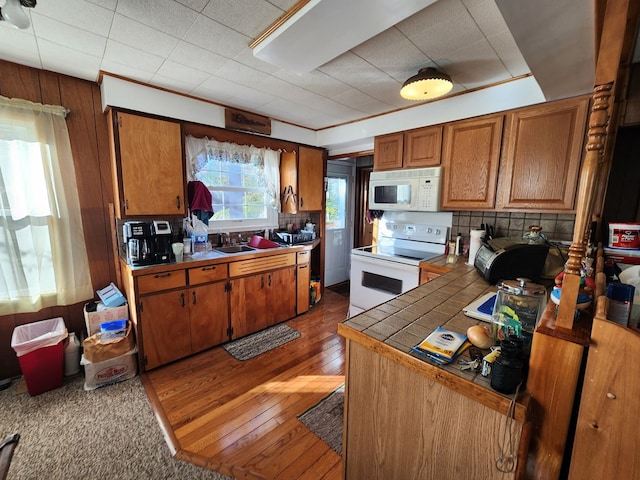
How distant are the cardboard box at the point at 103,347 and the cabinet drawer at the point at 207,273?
62cm

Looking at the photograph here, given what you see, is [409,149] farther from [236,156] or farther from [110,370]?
[110,370]

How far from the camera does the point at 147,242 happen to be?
2.17 metres

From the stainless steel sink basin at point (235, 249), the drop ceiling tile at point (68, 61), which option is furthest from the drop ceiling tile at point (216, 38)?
the stainless steel sink basin at point (235, 249)

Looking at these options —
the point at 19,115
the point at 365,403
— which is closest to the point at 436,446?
the point at 365,403

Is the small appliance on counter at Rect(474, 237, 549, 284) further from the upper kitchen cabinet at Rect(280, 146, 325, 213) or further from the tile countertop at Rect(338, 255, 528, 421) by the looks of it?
the upper kitchen cabinet at Rect(280, 146, 325, 213)

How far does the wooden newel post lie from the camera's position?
1.93ft

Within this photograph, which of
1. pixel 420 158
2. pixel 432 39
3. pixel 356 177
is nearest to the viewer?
pixel 432 39

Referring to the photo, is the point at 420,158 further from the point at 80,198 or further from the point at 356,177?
the point at 80,198

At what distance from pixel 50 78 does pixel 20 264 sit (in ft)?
4.63

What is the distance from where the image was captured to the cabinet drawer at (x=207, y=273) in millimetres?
2328

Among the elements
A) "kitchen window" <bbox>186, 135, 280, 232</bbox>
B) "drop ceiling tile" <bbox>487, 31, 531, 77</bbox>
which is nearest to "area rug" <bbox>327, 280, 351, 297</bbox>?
"kitchen window" <bbox>186, 135, 280, 232</bbox>

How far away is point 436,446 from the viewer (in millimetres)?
842

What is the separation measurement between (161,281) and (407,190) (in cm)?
230

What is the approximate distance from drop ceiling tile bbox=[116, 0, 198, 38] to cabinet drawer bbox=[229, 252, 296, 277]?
1.75 metres
